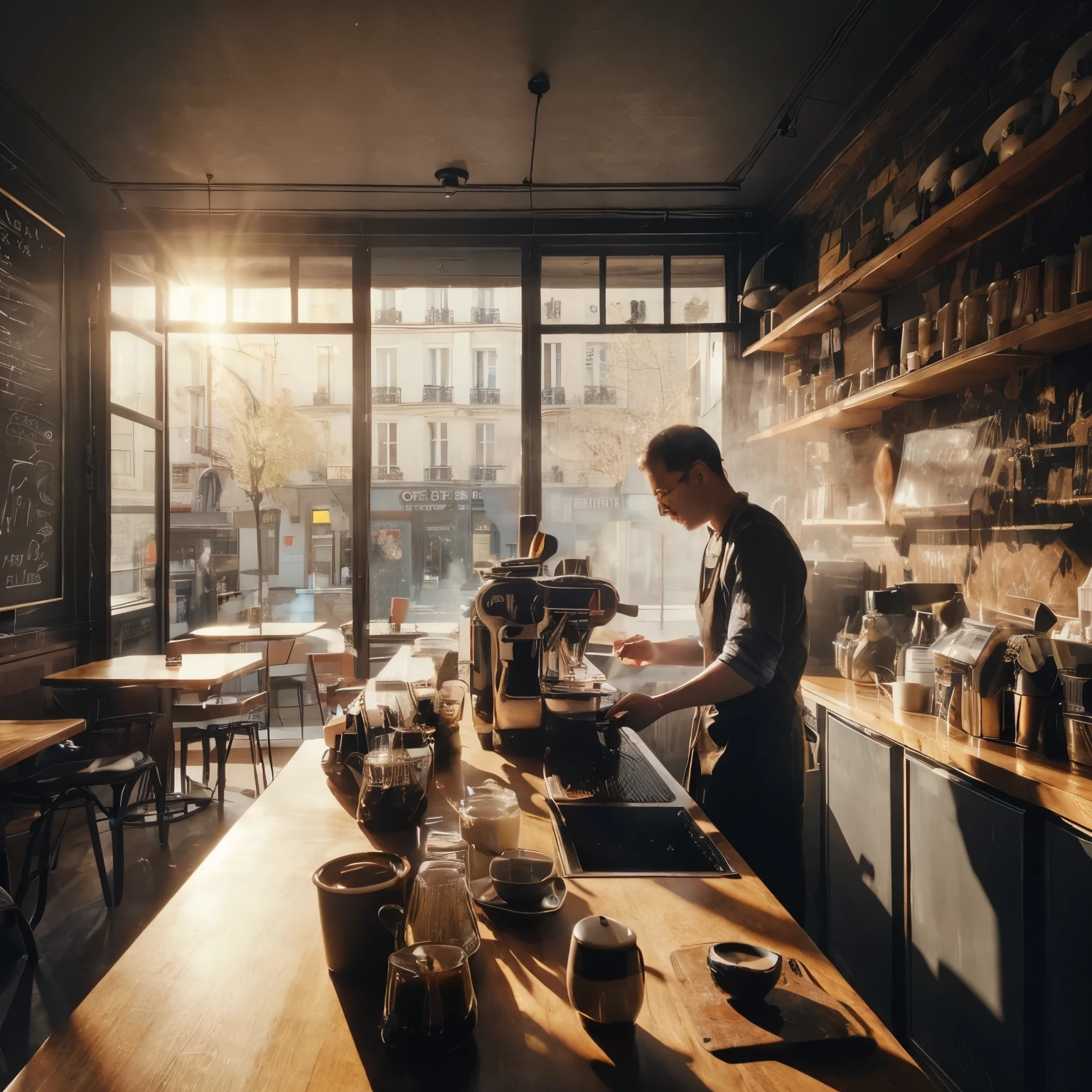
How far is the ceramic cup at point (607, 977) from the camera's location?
0.89 metres

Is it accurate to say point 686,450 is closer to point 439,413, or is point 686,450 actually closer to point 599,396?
point 599,396

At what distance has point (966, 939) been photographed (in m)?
→ 1.97

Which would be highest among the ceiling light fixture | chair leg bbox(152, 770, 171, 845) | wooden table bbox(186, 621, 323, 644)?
the ceiling light fixture

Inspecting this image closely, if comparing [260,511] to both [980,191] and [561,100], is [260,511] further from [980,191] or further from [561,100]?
[980,191]

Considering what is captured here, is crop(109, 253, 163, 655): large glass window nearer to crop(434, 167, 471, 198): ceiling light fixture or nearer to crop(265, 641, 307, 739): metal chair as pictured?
crop(265, 641, 307, 739): metal chair

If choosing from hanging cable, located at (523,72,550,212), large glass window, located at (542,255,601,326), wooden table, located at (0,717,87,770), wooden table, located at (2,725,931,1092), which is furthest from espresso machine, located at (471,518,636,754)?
large glass window, located at (542,255,601,326)

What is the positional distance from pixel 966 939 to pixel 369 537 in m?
3.74

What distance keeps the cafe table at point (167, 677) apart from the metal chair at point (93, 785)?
19cm

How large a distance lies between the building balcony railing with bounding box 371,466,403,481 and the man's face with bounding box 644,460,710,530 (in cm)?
281

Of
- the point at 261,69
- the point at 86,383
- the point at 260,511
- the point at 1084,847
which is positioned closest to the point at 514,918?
the point at 1084,847

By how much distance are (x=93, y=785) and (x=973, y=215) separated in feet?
12.5

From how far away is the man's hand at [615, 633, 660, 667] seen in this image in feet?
8.36

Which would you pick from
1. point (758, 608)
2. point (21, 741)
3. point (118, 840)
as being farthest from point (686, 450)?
point (118, 840)

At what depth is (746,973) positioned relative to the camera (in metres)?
0.93
